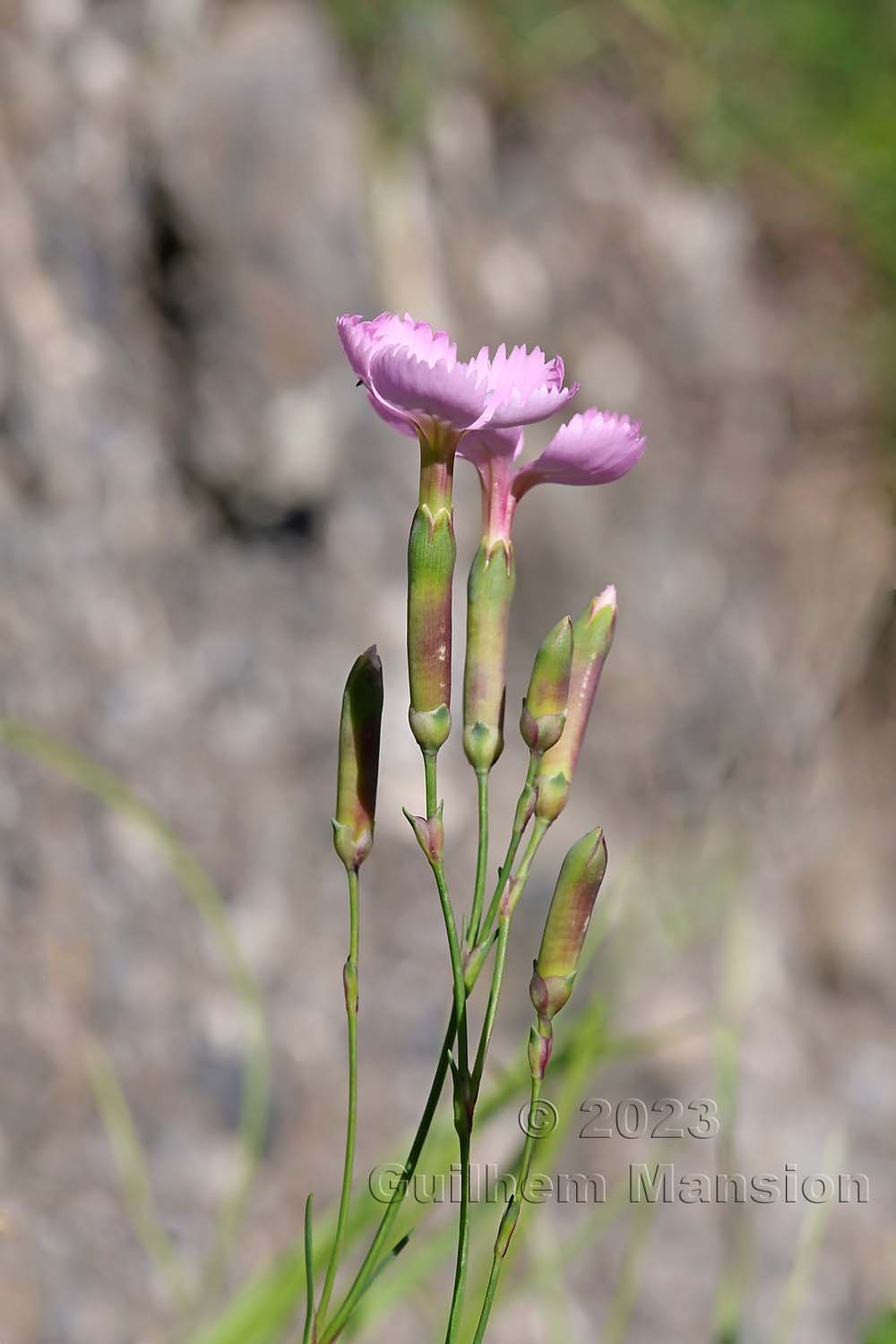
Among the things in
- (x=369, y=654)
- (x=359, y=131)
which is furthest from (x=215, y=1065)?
(x=359, y=131)

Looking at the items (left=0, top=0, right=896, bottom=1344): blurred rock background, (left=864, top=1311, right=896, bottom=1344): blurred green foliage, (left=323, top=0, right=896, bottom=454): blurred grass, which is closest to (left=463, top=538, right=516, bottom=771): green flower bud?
(left=864, top=1311, right=896, bottom=1344): blurred green foliage

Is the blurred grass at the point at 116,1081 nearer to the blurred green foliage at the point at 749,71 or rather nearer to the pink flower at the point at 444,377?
the pink flower at the point at 444,377

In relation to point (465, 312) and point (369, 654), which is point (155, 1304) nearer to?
point (369, 654)

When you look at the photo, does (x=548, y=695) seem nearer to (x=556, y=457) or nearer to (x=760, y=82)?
(x=556, y=457)

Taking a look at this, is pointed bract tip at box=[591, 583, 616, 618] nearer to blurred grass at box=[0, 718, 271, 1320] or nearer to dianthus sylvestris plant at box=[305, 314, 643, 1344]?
dianthus sylvestris plant at box=[305, 314, 643, 1344]

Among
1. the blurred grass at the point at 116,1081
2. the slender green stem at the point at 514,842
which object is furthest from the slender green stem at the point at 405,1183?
the blurred grass at the point at 116,1081
